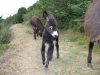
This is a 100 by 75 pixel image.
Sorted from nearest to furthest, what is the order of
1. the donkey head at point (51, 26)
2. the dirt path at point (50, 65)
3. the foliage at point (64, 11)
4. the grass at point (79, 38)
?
the donkey head at point (51, 26) → the dirt path at point (50, 65) → the grass at point (79, 38) → the foliage at point (64, 11)

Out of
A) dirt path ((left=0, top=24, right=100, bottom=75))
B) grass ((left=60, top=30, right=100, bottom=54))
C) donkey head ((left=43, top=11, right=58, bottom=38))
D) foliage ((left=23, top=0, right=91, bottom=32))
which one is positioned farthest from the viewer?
foliage ((left=23, top=0, right=91, bottom=32))

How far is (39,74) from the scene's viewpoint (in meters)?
6.77

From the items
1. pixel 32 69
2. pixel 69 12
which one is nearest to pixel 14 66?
pixel 32 69

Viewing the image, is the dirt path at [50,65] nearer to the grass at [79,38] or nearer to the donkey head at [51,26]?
the donkey head at [51,26]

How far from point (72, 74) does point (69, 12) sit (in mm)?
10595

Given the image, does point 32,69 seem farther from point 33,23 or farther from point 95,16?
point 33,23

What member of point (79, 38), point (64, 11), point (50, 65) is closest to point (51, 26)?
point (50, 65)

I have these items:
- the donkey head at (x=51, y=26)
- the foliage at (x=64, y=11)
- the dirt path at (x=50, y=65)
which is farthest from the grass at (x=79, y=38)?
the donkey head at (x=51, y=26)

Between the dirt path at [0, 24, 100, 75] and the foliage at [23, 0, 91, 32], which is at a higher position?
the foliage at [23, 0, 91, 32]

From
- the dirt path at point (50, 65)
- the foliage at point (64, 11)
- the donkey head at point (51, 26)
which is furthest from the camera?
the foliage at point (64, 11)

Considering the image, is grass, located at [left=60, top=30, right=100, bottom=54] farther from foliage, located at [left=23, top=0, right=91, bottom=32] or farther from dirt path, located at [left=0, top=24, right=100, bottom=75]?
dirt path, located at [left=0, top=24, right=100, bottom=75]

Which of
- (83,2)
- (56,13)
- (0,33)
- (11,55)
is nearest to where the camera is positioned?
(11,55)

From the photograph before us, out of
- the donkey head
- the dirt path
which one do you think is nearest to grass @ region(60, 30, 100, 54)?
the dirt path

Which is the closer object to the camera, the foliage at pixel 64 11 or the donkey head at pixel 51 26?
the donkey head at pixel 51 26
